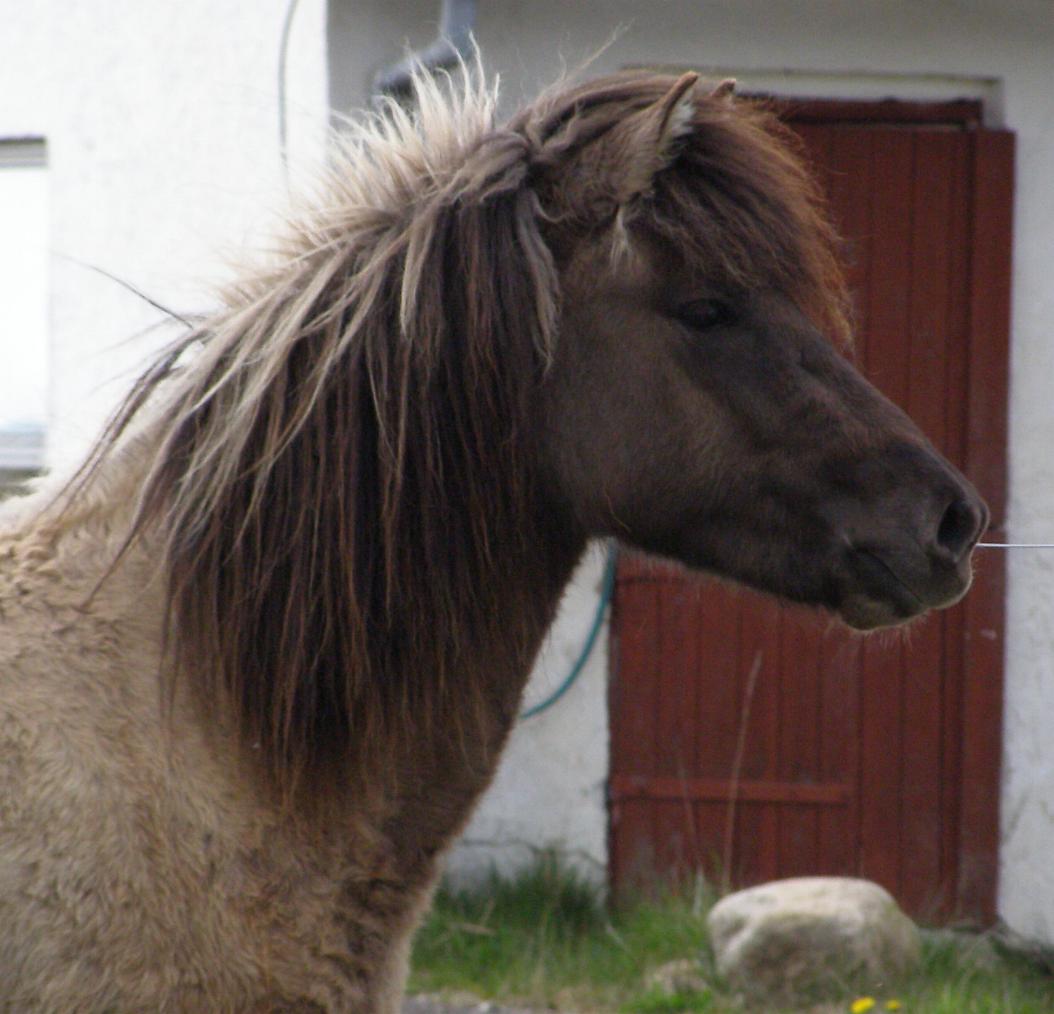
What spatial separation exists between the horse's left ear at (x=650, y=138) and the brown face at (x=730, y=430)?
112 mm

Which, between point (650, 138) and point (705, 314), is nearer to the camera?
point (650, 138)

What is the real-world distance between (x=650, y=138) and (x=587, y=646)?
2.87 metres

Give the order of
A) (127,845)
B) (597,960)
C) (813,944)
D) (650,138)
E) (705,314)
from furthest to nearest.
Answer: (597,960) → (813,944) → (705,314) → (650,138) → (127,845)

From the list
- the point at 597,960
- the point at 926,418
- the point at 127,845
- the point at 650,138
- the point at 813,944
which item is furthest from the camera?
the point at 926,418

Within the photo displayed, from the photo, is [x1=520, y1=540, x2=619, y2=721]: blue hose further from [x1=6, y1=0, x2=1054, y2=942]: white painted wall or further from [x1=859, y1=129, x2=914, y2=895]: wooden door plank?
[x1=859, y1=129, x2=914, y2=895]: wooden door plank

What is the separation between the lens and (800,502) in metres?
2.20

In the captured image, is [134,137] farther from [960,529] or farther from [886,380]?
[960,529]

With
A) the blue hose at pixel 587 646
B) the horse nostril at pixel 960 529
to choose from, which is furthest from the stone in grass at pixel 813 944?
the horse nostril at pixel 960 529

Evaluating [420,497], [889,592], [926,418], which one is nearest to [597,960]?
[926,418]

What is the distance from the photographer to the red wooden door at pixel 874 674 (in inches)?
184

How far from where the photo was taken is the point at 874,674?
4.78 metres

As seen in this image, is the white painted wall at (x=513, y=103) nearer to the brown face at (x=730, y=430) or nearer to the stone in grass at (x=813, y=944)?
the stone in grass at (x=813, y=944)

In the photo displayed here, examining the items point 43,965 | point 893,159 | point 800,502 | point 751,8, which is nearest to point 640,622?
point 893,159

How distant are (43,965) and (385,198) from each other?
1.25 metres
